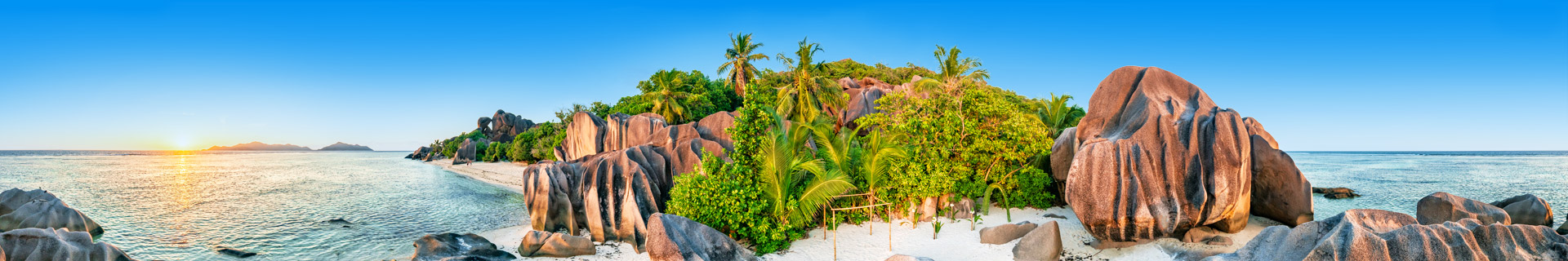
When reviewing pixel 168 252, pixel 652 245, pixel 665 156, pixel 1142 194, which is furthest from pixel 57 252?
pixel 1142 194

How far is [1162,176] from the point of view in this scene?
12.0 meters

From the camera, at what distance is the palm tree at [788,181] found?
1255cm

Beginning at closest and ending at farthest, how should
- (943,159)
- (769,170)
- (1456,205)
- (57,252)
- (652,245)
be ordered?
(57,252) → (652,245) → (769,170) → (1456,205) → (943,159)

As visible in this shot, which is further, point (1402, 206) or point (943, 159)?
point (1402, 206)

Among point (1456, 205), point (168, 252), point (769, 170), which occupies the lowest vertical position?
point (168, 252)

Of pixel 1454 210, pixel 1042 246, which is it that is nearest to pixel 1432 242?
pixel 1042 246

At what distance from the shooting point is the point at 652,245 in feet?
36.9

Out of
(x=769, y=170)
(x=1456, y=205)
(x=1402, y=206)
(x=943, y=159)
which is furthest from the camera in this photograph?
(x=1402, y=206)

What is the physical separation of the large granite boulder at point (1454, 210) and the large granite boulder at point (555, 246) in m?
18.8

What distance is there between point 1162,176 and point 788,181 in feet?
24.7

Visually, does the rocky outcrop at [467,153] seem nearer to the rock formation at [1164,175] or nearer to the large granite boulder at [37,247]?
the large granite boulder at [37,247]

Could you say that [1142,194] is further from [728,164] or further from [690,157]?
[690,157]

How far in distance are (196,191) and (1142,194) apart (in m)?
46.0

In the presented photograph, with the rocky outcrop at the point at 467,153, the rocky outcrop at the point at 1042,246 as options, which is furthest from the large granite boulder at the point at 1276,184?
the rocky outcrop at the point at 467,153
